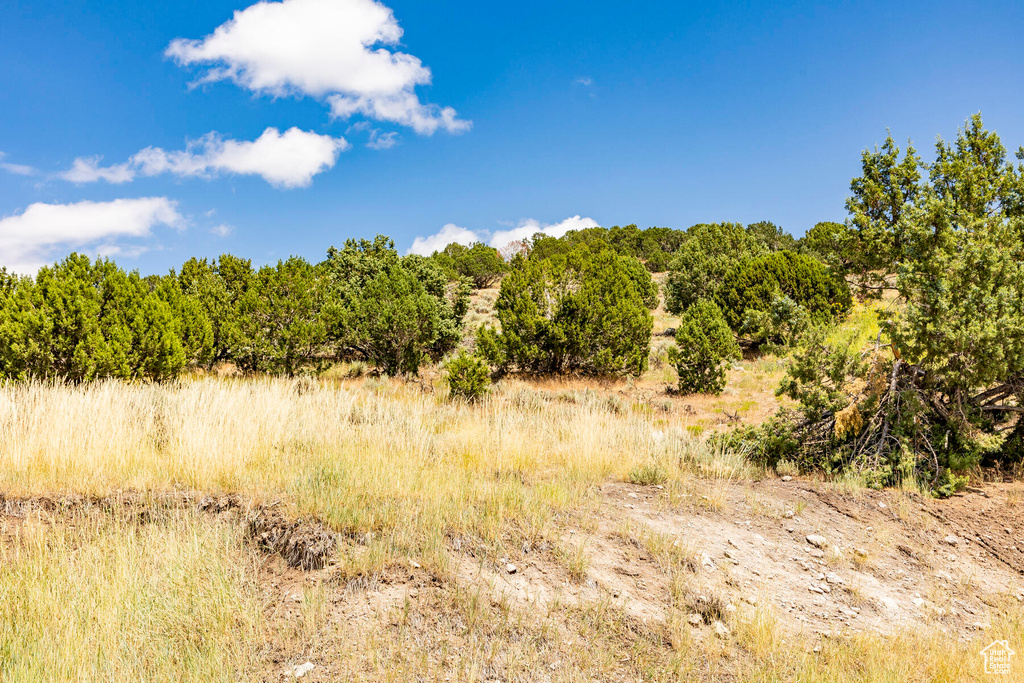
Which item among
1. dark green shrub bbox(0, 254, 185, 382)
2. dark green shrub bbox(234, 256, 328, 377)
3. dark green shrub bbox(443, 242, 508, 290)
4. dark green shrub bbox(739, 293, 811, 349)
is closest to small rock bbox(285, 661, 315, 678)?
dark green shrub bbox(0, 254, 185, 382)

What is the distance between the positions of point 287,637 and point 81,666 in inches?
38.1

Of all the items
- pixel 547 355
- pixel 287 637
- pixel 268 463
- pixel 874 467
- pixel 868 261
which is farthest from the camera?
pixel 547 355

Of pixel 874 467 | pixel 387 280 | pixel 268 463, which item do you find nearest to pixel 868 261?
pixel 874 467

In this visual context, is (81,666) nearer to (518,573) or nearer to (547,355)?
(518,573)

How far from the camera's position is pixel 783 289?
1816 centimetres

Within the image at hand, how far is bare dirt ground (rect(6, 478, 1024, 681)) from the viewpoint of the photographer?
3166 mm

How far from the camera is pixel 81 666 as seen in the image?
2652 millimetres

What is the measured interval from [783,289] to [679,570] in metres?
16.8

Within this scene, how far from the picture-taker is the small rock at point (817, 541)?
184 inches

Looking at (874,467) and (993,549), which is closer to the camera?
A: (993,549)

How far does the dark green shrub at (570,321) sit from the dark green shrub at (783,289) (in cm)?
612

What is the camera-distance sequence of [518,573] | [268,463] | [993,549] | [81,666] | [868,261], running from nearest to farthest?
1. [81,666]
2. [518,573]
3. [993,549]
4. [268,463]
5. [868,261]

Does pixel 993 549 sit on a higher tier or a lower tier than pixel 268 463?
lower
